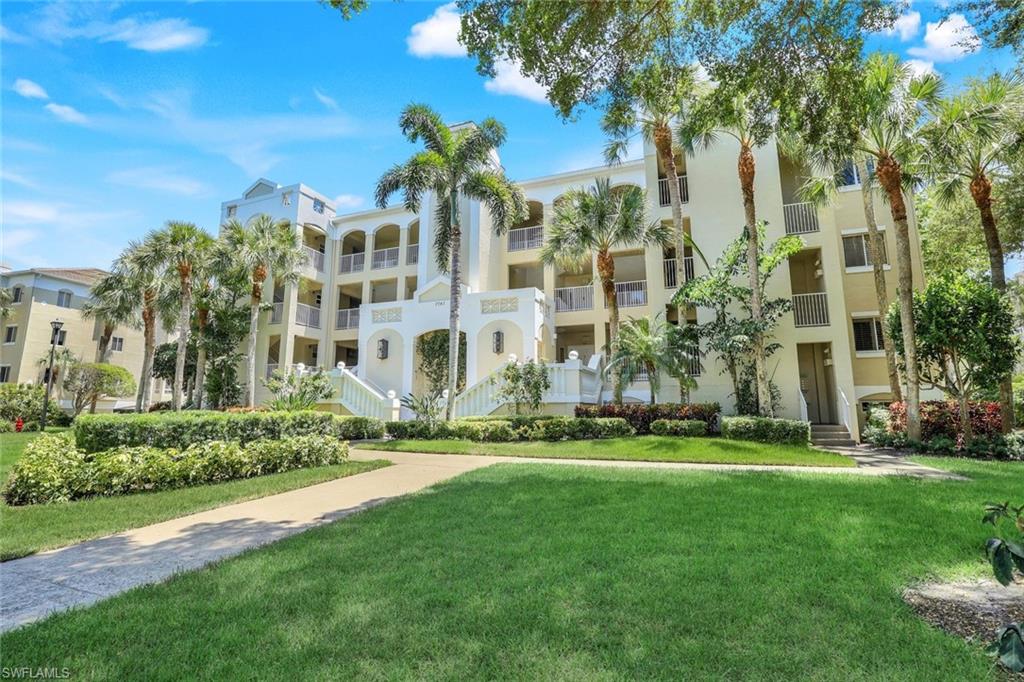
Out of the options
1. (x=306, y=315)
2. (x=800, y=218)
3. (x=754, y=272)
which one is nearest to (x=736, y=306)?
(x=754, y=272)

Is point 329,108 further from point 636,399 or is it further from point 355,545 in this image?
point 636,399

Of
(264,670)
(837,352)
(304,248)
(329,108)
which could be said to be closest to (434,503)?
(264,670)

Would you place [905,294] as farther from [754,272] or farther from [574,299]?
[574,299]

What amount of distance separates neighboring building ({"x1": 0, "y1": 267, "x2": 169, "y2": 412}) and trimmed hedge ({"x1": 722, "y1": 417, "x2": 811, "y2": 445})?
30.8 meters

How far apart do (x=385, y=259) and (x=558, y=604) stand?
78.5 feet

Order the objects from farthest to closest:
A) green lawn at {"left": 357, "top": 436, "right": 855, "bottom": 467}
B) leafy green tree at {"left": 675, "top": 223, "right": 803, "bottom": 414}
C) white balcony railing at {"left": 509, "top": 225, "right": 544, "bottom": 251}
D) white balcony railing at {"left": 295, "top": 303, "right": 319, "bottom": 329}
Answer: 1. white balcony railing at {"left": 295, "top": 303, "right": 319, "bottom": 329}
2. white balcony railing at {"left": 509, "top": 225, "right": 544, "bottom": 251}
3. leafy green tree at {"left": 675, "top": 223, "right": 803, "bottom": 414}
4. green lawn at {"left": 357, "top": 436, "right": 855, "bottom": 467}

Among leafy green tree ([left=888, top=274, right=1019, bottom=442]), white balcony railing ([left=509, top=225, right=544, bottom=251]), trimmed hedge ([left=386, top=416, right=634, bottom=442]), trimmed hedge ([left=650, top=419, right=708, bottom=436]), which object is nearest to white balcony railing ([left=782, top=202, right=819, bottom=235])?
leafy green tree ([left=888, top=274, right=1019, bottom=442])

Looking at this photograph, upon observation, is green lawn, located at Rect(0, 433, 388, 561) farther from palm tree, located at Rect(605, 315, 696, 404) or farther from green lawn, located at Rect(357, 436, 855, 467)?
palm tree, located at Rect(605, 315, 696, 404)

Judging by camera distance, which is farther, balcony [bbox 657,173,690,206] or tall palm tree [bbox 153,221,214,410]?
tall palm tree [bbox 153,221,214,410]

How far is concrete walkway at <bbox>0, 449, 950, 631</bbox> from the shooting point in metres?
3.46

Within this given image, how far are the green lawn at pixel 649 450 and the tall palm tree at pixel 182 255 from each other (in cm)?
1119

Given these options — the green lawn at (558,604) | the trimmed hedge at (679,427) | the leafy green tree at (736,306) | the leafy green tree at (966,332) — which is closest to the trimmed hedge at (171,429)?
the green lawn at (558,604)

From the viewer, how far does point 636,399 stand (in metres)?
17.7

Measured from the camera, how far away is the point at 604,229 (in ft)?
52.4
